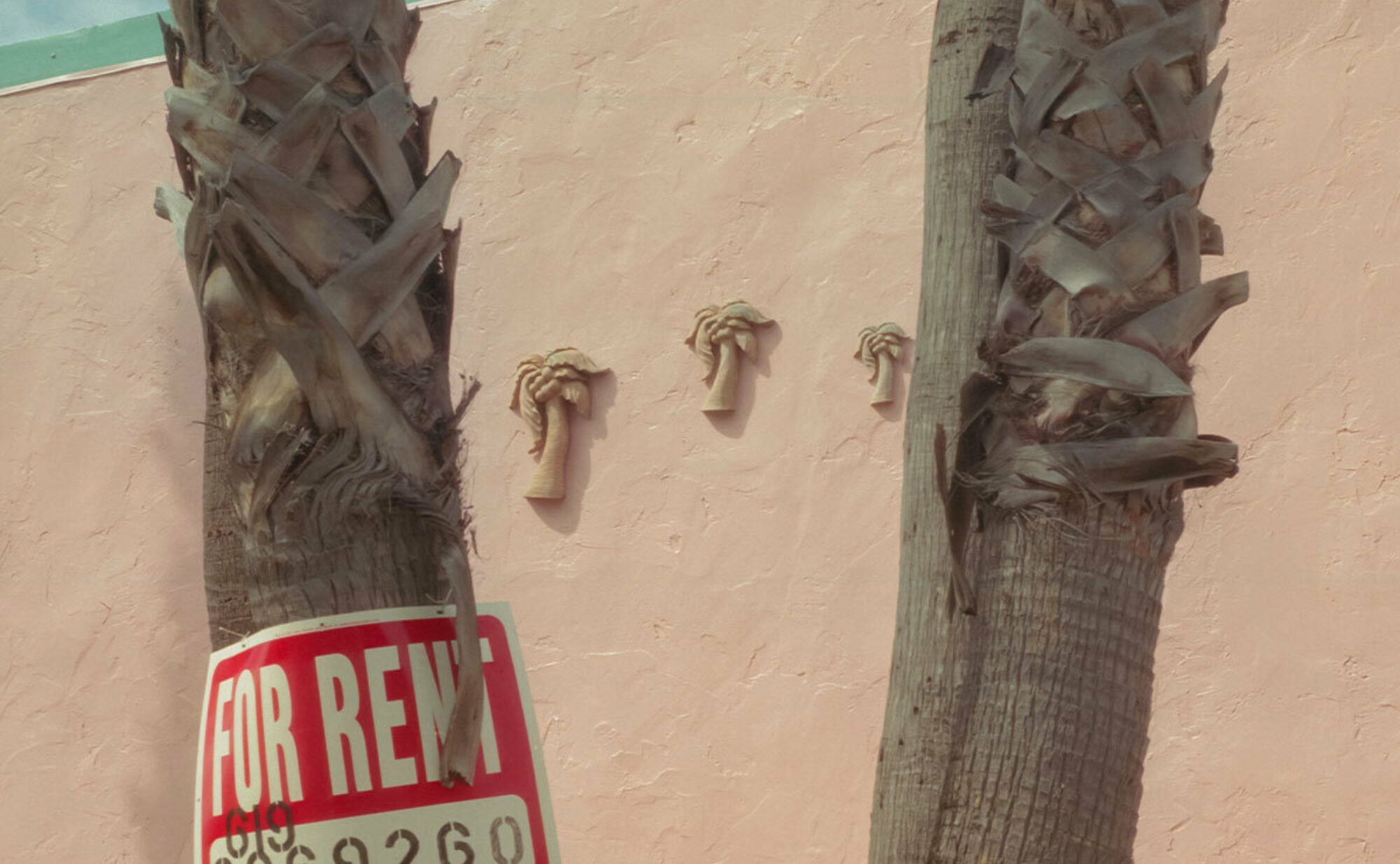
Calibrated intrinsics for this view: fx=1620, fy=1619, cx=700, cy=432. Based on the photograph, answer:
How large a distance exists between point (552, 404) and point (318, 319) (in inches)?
136

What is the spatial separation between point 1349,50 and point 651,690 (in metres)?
2.77

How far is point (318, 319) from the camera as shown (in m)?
1.85

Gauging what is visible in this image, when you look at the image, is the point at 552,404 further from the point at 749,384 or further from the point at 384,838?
the point at 384,838

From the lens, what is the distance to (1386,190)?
446 centimetres

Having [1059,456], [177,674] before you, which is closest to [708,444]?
[177,674]

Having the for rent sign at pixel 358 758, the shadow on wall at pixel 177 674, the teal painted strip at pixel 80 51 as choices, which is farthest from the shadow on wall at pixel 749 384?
the for rent sign at pixel 358 758

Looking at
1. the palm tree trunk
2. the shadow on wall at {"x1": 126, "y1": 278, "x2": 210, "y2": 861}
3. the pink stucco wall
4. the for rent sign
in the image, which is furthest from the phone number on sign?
the shadow on wall at {"x1": 126, "y1": 278, "x2": 210, "y2": 861}

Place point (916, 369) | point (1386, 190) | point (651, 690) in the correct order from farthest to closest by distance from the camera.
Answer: point (651, 690)
point (1386, 190)
point (916, 369)

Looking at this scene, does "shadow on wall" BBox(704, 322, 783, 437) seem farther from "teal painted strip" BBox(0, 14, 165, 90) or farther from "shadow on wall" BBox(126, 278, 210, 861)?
"teal painted strip" BBox(0, 14, 165, 90)

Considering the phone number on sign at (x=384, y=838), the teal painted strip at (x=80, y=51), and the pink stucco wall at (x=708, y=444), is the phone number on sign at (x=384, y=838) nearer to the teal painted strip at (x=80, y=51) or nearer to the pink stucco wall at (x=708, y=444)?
the pink stucco wall at (x=708, y=444)

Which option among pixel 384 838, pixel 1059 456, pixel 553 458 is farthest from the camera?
pixel 553 458

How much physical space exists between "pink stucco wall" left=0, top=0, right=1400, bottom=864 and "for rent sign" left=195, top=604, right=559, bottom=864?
291 centimetres

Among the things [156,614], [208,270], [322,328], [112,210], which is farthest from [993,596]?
[112,210]

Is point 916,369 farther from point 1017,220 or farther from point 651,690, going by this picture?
point 651,690
